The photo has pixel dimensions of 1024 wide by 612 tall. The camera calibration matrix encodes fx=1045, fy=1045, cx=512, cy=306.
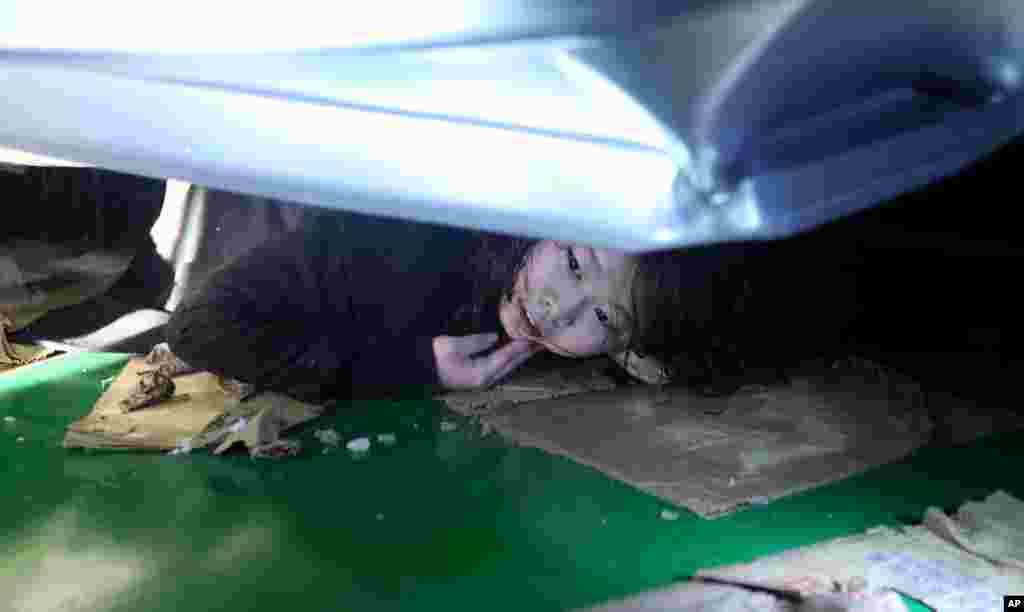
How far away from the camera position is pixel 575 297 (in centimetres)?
156

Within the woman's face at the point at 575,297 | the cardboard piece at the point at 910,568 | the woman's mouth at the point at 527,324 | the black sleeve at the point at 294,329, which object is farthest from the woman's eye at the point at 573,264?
the cardboard piece at the point at 910,568

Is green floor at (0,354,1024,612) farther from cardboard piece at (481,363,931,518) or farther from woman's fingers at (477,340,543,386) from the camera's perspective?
woman's fingers at (477,340,543,386)

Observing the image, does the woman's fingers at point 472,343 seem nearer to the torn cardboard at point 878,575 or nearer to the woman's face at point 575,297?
the woman's face at point 575,297

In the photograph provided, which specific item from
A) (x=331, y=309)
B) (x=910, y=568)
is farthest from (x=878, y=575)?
(x=331, y=309)

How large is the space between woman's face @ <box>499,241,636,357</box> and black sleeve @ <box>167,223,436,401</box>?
0.18 metres

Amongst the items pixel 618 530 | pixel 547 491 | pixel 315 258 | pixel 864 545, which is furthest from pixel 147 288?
pixel 864 545

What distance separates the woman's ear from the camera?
168cm

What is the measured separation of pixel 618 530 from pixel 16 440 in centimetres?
84

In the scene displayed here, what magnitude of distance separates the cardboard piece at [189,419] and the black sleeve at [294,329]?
0.16 ft

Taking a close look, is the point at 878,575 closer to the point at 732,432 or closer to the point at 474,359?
the point at 732,432

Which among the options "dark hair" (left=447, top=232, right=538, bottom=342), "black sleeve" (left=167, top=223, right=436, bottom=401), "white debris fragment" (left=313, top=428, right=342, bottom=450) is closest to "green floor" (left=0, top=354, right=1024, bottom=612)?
"white debris fragment" (left=313, top=428, right=342, bottom=450)

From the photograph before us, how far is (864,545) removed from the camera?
113 cm

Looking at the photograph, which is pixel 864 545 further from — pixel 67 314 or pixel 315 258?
pixel 67 314

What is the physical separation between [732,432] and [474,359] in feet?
1.40
